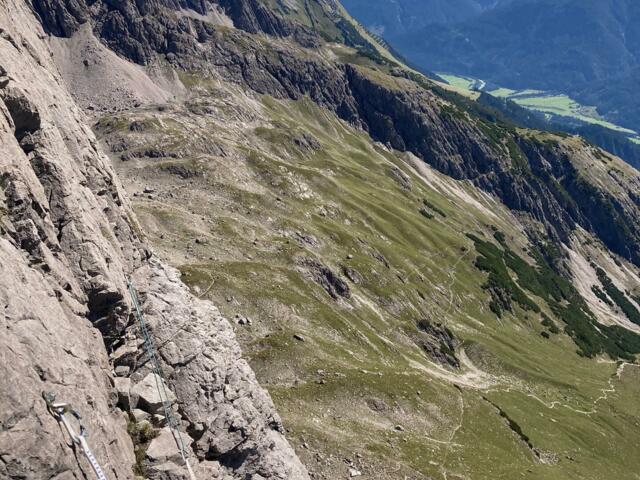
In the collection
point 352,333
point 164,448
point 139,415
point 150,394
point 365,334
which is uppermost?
point 150,394

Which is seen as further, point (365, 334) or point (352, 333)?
point (365, 334)

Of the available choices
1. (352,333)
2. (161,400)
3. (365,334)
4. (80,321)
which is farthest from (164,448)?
(365,334)

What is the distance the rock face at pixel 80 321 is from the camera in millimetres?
22516

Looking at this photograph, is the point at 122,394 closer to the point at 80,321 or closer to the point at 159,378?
the point at 159,378

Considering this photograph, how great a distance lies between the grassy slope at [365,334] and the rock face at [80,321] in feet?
70.7

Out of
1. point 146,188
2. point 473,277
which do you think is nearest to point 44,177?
point 146,188

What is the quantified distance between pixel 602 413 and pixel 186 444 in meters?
141

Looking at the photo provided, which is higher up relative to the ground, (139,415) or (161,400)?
(161,400)

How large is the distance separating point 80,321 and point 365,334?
253ft

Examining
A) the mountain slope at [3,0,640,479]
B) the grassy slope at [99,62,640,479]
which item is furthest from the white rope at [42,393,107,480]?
the grassy slope at [99,62,640,479]

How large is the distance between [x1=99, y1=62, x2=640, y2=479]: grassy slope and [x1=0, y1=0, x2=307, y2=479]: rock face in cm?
2154

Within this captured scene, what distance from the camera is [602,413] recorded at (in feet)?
465

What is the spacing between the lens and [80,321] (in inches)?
1104

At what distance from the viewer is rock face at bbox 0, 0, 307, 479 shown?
22516 millimetres
